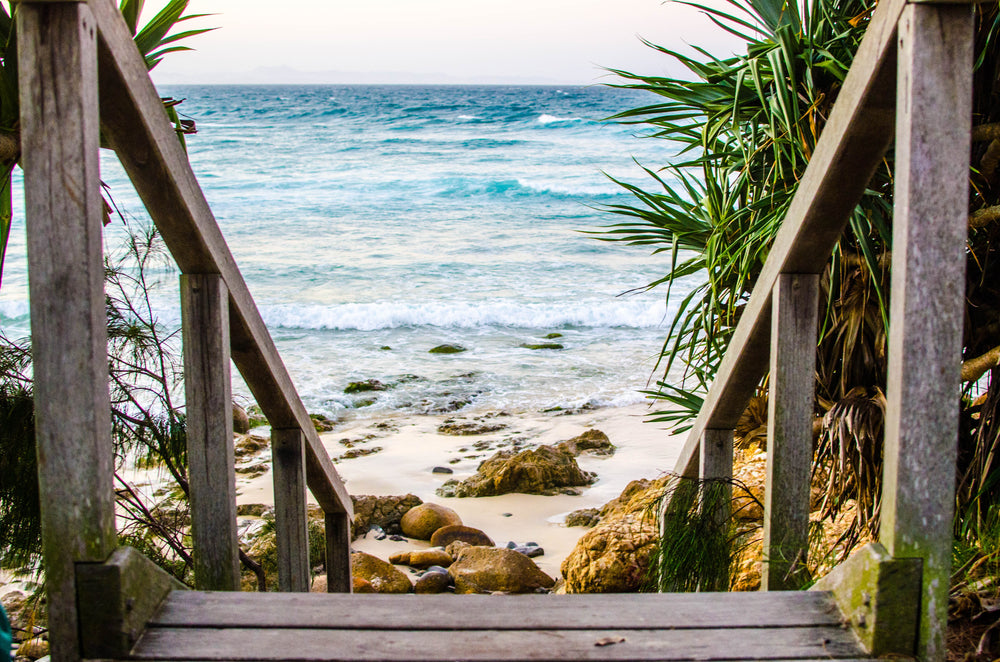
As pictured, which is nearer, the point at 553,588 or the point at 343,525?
the point at 343,525

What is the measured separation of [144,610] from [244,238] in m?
17.9

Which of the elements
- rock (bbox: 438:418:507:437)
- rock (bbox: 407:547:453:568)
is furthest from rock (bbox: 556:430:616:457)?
rock (bbox: 407:547:453:568)

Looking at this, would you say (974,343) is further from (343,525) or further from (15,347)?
(15,347)

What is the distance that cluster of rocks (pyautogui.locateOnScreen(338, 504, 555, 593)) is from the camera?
13.8ft

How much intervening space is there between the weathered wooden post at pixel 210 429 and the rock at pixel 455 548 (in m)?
3.02

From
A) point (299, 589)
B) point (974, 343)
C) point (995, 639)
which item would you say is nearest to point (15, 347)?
point (299, 589)

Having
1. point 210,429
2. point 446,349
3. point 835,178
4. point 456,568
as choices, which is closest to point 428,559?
point 456,568

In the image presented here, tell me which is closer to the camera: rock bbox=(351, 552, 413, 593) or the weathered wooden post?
the weathered wooden post

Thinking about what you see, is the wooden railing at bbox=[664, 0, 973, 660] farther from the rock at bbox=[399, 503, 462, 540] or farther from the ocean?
the rock at bbox=[399, 503, 462, 540]

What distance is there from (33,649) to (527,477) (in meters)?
3.38

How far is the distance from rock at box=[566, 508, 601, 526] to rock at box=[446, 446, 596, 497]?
18.5 inches

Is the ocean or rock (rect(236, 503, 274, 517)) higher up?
the ocean

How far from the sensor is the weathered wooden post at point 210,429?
5.71ft

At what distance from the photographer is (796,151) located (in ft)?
9.18
